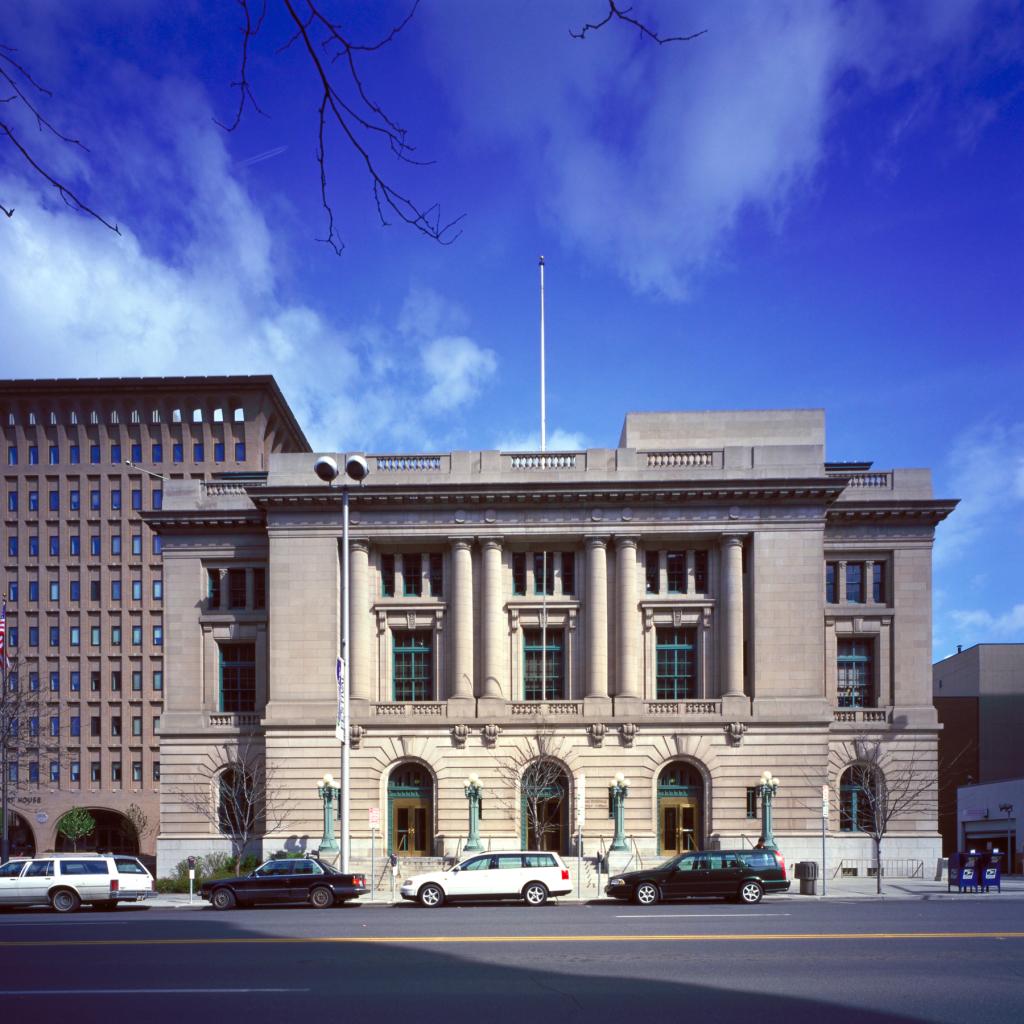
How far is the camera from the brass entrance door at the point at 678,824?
151 ft

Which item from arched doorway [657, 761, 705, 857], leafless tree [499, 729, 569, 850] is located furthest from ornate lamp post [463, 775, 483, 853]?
arched doorway [657, 761, 705, 857]

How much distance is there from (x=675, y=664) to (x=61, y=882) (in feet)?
90.0

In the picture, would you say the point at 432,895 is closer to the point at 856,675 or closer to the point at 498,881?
the point at 498,881

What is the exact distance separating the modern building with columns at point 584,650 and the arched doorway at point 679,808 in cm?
10

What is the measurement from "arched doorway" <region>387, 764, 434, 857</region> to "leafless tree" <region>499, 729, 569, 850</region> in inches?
149

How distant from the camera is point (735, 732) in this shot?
4553 cm

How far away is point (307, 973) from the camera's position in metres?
15.8

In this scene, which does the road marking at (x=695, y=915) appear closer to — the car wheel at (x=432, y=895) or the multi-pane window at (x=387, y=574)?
the car wheel at (x=432, y=895)

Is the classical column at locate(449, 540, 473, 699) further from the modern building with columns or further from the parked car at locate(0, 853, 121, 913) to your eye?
the parked car at locate(0, 853, 121, 913)

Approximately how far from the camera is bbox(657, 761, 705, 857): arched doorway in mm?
46125

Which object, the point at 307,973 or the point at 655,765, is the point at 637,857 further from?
the point at 307,973

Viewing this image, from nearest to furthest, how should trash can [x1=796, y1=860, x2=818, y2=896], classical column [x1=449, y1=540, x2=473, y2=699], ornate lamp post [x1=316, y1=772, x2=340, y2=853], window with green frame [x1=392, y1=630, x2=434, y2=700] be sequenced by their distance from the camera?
trash can [x1=796, y1=860, x2=818, y2=896] < ornate lamp post [x1=316, y1=772, x2=340, y2=853] < classical column [x1=449, y1=540, x2=473, y2=699] < window with green frame [x1=392, y1=630, x2=434, y2=700]

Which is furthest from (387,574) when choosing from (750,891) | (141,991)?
(141,991)

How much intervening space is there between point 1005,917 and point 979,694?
55.8m
